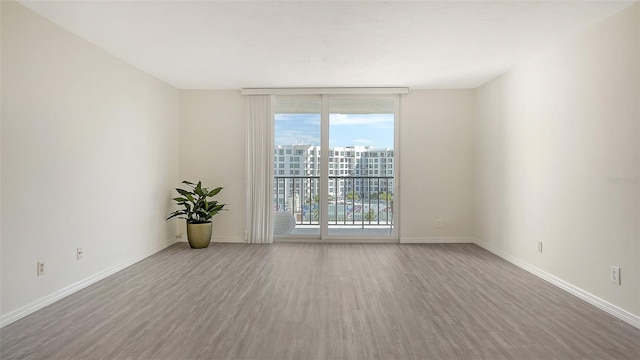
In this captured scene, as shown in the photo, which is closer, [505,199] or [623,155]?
[623,155]

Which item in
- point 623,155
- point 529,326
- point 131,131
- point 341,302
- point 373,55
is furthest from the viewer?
point 131,131

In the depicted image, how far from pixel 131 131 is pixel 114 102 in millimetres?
437

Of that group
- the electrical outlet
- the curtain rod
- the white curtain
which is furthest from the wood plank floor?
the curtain rod

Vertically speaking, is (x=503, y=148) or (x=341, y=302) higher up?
(x=503, y=148)

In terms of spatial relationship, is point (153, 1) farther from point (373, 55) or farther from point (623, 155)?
point (623, 155)

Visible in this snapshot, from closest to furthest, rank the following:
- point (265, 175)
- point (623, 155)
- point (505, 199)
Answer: point (623, 155)
point (505, 199)
point (265, 175)

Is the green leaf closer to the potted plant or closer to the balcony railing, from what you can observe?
the potted plant

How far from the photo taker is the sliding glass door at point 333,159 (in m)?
5.51

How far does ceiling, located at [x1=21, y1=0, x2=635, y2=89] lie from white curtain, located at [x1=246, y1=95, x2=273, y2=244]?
0.89m

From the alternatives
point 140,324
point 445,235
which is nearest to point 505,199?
point 445,235

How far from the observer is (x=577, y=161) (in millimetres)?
3160

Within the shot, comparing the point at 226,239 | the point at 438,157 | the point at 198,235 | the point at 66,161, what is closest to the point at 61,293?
the point at 66,161

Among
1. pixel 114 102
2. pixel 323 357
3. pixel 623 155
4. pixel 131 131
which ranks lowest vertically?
pixel 323 357

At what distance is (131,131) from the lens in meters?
4.19
